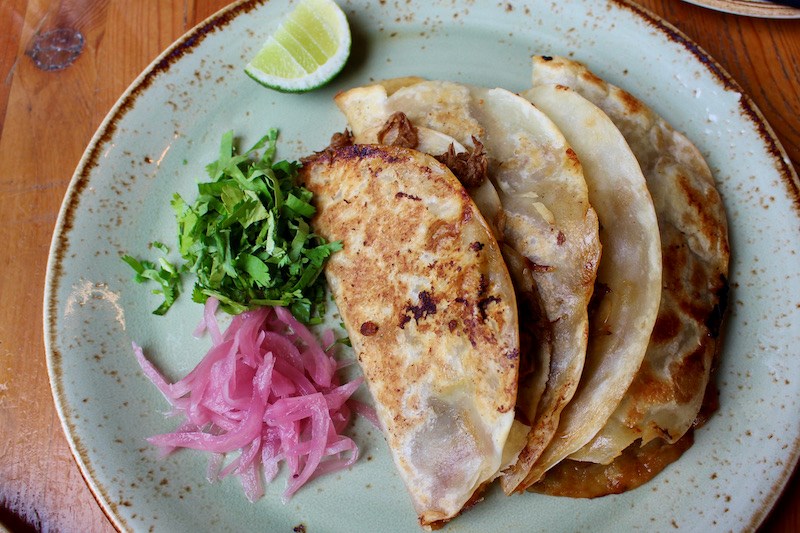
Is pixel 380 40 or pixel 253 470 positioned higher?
pixel 380 40

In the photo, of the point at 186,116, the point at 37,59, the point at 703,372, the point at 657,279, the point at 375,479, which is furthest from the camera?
the point at 37,59

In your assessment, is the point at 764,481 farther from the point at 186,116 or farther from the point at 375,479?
the point at 186,116

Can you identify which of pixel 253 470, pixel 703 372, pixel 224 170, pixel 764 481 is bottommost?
pixel 253 470

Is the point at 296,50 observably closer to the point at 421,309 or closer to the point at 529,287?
the point at 421,309

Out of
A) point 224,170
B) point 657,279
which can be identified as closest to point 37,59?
point 224,170

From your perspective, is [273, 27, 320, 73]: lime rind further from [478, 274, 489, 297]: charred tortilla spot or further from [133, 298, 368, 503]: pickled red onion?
[478, 274, 489, 297]: charred tortilla spot

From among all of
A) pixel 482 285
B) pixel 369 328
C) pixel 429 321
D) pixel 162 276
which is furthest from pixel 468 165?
pixel 162 276
